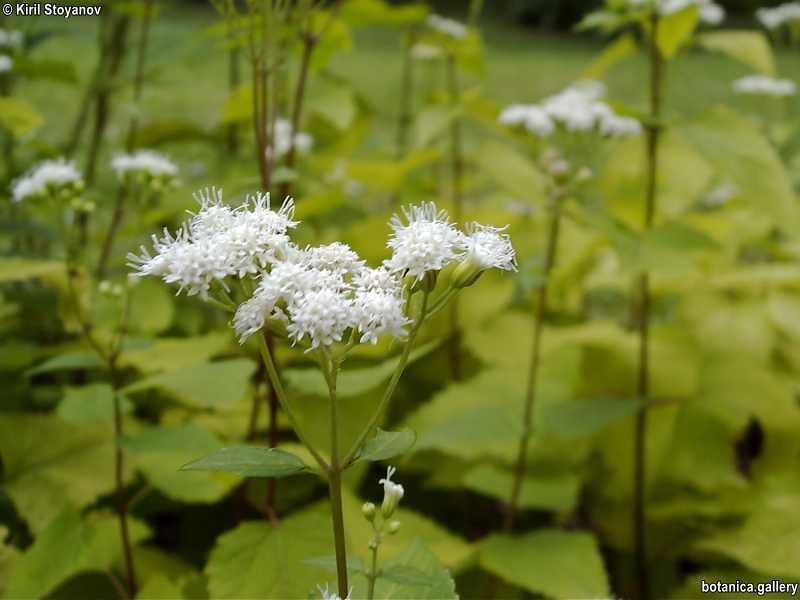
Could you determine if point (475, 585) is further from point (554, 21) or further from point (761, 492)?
point (554, 21)

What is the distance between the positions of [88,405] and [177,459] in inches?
8.5

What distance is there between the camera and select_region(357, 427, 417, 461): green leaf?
61cm

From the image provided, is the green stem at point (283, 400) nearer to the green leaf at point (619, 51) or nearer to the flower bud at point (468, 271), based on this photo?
the flower bud at point (468, 271)

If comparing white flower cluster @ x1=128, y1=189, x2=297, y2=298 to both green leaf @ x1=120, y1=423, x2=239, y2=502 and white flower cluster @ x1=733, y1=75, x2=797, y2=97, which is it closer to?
green leaf @ x1=120, y1=423, x2=239, y2=502

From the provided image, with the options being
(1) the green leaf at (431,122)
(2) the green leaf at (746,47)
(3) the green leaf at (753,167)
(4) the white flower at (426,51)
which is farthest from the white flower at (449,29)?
(3) the green leaf at (753,167)

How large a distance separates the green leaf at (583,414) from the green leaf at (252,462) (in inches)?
27.6

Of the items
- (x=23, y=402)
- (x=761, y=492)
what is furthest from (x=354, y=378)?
(x=761, y=492)

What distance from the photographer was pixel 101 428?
1303 millimetres

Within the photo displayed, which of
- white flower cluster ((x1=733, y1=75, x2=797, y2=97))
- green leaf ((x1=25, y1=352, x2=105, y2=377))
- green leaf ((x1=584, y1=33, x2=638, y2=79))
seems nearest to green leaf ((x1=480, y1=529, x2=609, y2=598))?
green leaf ((x1=25, y1=352, x2=105, y2=377))

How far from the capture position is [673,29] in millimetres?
1303

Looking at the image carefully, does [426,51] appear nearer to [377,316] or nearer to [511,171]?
[511,171]

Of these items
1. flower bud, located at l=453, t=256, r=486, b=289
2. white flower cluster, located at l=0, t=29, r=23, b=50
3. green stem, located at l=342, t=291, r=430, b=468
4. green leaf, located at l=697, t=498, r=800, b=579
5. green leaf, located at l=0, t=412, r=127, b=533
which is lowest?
green leaf, located at l=697, t=498, r=800, b=579

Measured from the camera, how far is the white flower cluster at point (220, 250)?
2.04 feet

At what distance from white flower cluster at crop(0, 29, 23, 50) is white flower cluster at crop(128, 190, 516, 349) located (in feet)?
3.55
